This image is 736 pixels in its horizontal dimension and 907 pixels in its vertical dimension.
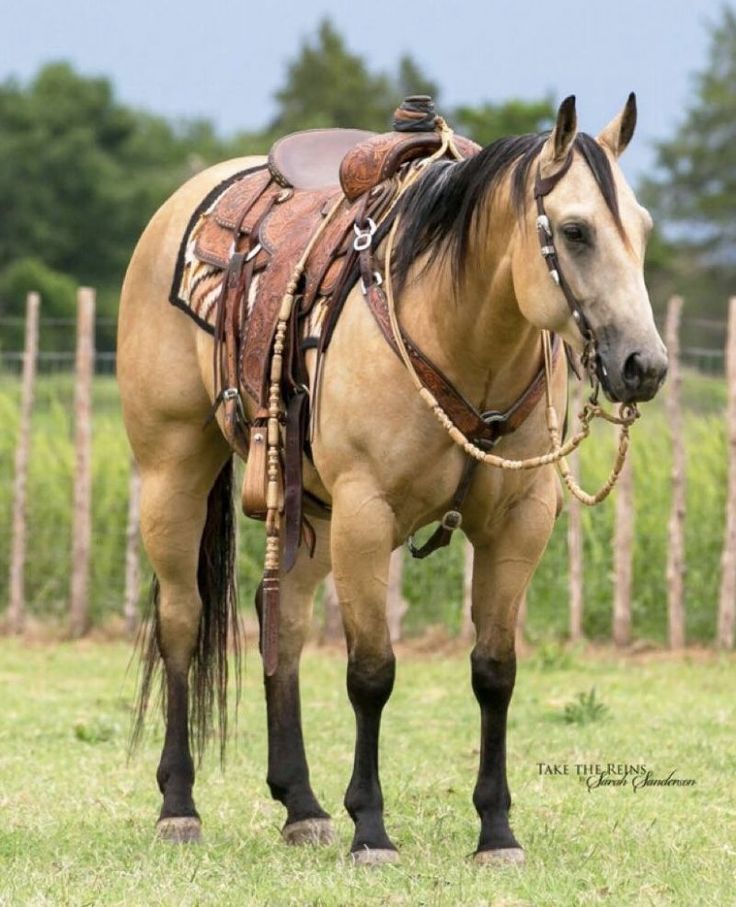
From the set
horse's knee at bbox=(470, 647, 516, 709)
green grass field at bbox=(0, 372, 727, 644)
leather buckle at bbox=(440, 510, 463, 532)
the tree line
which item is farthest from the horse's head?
the tree line

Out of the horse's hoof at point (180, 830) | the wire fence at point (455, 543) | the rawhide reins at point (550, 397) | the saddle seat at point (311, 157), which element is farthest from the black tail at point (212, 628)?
the wire fence at point (455, 543)

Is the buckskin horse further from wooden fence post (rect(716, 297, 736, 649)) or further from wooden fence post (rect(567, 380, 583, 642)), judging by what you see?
wooden fence post (rect(567, 380, 583, 642))

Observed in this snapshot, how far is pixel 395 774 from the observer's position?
664 centimetres

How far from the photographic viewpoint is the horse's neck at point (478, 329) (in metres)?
4.64

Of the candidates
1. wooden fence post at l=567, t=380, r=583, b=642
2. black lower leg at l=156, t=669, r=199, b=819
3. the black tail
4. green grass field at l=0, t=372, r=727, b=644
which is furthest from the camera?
green grass field at l=0, t=372, r=727, b=644

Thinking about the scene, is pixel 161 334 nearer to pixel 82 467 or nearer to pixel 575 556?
pixel 575 556

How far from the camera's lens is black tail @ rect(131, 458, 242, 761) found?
605cm

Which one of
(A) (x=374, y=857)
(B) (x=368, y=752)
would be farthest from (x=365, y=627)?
(A) (x=374, y=857)

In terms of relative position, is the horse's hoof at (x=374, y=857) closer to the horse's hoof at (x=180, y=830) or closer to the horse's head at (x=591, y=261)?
the horse's hoof at (x=180, y=830)

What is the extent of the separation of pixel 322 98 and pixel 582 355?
45.2 metres

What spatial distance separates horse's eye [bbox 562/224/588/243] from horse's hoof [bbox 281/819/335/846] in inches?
86.6

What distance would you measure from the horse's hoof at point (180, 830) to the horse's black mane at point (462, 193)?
1.94m

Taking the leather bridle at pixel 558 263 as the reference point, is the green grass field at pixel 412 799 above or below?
below

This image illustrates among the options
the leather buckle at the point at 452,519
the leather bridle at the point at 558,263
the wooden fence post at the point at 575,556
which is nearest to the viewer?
the leather bridle at the point at 558,263
